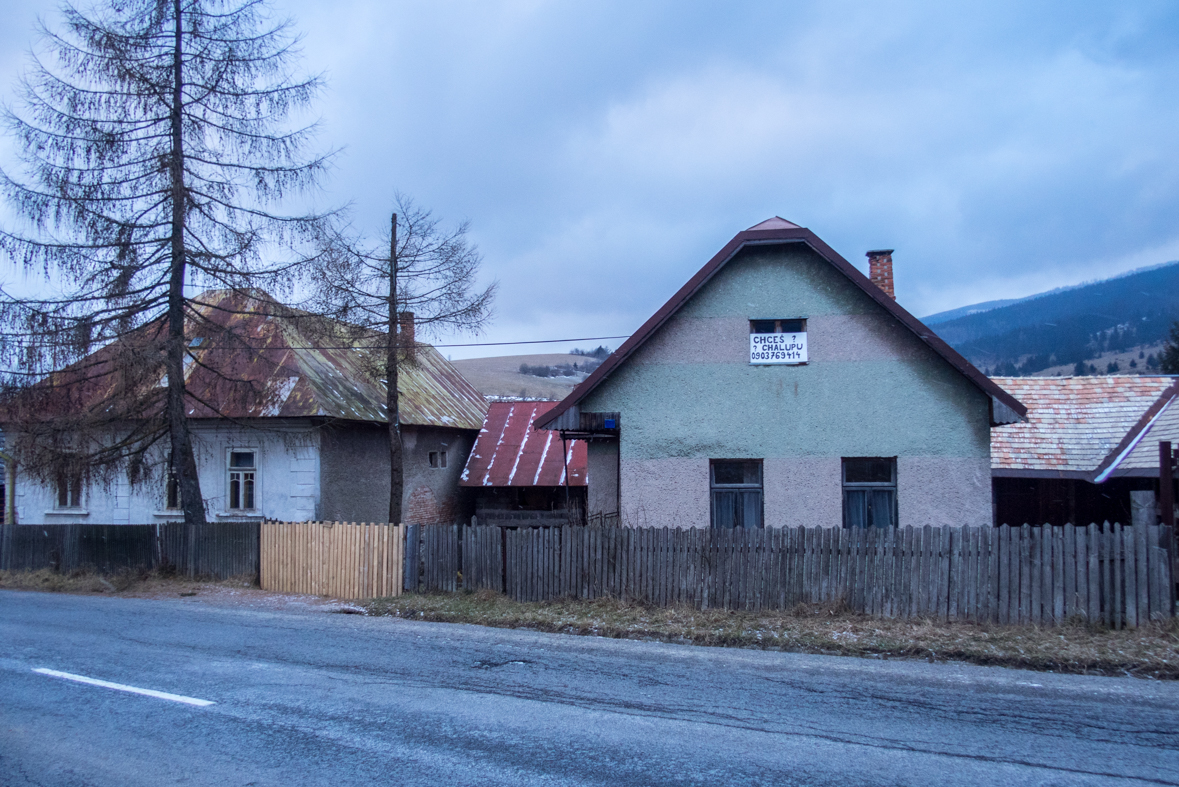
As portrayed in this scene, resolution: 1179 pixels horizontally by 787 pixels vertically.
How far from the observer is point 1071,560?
10070mm

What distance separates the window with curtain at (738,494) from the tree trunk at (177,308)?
1079 cm

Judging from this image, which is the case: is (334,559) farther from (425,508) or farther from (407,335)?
(425,508)

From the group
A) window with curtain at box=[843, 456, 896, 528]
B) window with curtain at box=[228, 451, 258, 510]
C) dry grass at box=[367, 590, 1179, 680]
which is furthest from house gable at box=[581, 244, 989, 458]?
window with curtain at box=[228, 451, 258, 510]

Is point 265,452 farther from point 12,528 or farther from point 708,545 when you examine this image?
point 708,545

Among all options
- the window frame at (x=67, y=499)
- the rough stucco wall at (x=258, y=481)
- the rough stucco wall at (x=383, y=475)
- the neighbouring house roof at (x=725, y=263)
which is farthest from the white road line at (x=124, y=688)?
the rough stucco wall at (x=383, y=475)

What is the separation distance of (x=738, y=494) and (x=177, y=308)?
1169cm

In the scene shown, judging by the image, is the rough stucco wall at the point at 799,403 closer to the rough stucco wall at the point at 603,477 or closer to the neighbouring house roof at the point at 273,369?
the rough stucco wall at the point at 603,477

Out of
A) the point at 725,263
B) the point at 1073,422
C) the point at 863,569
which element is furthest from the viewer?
the point at 1073,422

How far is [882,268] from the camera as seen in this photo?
53.8 ft

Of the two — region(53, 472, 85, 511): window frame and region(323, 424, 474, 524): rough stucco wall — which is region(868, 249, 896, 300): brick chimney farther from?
region(53, 472, 85, 511): window frame

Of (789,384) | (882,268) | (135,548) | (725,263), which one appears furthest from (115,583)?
(882,268)

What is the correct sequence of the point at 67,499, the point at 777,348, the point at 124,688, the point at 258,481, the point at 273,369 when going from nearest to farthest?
the point at 124,688
the point at 777,348
the point at 273,369
the point at 258,481
the point at 67,499

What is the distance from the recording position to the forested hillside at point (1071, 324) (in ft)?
334

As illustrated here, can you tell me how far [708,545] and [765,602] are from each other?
113 cm
